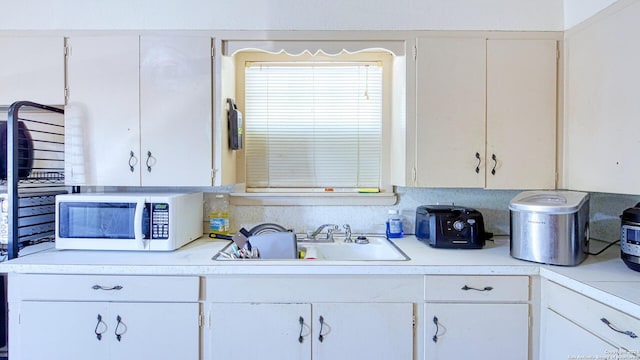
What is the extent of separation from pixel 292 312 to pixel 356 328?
0.30 metres

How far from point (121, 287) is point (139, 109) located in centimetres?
92

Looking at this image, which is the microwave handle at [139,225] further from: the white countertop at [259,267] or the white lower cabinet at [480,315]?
the white lower cabinet at [480,315]

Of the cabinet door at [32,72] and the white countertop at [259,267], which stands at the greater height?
the cabinet door at [32,72]

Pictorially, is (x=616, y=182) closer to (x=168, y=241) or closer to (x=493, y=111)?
(x=493, y=111)

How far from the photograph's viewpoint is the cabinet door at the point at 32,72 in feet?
5.67

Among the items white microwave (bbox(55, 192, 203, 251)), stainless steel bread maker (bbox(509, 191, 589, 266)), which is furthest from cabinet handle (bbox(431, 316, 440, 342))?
white microwave (bbox(55, 192, 203, 251))

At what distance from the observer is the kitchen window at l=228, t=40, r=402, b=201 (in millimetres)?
2088

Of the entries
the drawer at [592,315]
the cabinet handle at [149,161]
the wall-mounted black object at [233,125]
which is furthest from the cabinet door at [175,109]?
the drawer at [592,315]

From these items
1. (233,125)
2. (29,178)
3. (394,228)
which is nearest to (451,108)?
(394,228)

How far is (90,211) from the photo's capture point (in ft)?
5.42

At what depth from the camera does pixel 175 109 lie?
1.75m

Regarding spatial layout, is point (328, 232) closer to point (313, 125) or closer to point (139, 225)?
point (313, 125)

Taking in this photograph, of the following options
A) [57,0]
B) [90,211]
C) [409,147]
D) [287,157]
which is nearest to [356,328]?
[409,147]

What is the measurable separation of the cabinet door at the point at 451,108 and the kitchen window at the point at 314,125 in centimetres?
36
